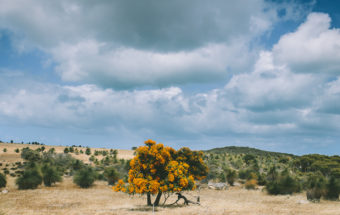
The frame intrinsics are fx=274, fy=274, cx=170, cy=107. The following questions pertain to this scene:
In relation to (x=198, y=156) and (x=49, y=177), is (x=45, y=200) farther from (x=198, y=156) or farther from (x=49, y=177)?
(x=198, y=156)

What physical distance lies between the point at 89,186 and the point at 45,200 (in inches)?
639

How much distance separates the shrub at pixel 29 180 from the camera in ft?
136

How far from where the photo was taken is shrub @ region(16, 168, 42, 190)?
4147 cm

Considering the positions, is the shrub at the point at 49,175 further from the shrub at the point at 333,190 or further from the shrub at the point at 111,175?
the shrub at the point at 333,190

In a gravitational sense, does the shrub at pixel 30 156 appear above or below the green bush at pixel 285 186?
above

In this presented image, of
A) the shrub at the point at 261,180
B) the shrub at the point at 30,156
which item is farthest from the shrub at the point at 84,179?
the shrub at the point at 261,180

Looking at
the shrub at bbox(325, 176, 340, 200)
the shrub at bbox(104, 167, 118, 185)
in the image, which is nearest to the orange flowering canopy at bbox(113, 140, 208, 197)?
the shrub at bbox(325, 176, 340, 200)

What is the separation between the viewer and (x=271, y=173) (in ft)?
170

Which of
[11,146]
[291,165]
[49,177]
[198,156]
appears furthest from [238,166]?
[11,146]

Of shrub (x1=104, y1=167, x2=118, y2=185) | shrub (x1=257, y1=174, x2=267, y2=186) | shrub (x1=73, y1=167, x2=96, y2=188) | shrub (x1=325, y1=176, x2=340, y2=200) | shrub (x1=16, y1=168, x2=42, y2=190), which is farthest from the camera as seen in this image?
shrub (x1=257, y1=174, x2=267, y2=186)

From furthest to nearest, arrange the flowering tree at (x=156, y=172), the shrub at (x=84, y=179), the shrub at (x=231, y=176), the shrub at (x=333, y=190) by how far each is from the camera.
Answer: the shrub at (x=231, y=176)
the shrub at (x=84, y=179)
the shrub at (x=333, y=190)
the flowering tree at (x=156, y=172)

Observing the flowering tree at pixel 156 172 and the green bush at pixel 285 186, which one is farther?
the green bush at pixel 285 186

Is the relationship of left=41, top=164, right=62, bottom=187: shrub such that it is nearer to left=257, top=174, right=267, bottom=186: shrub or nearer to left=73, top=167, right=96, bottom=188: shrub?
left=73, top=167, right=96, bottom=188: shrub

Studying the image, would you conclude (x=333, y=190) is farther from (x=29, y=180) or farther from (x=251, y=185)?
(x=29, y=180)
